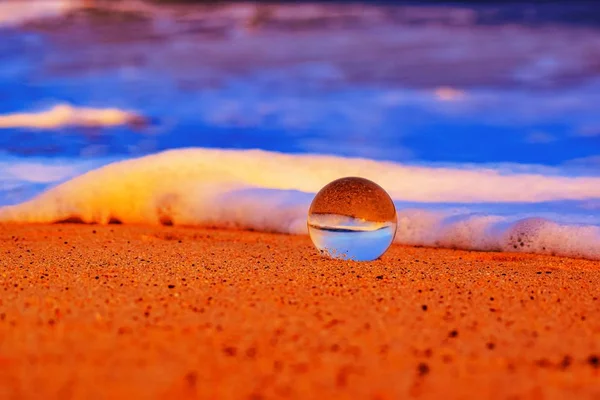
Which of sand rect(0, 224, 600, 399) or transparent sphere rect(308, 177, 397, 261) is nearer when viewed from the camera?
sand rect(0, 224, 600, 399)

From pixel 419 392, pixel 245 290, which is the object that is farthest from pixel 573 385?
pixel 245 290

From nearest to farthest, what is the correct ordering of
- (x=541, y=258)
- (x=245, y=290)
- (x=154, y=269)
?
1. (x=245, y=290)
2. (x=154, y=269)
3. (x=541, y=258)

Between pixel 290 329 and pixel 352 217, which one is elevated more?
pixel 352 217

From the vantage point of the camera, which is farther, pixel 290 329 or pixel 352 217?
pixel 352 217

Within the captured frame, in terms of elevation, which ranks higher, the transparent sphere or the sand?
the transparent sphere

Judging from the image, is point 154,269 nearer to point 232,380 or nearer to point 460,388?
point 232,380
